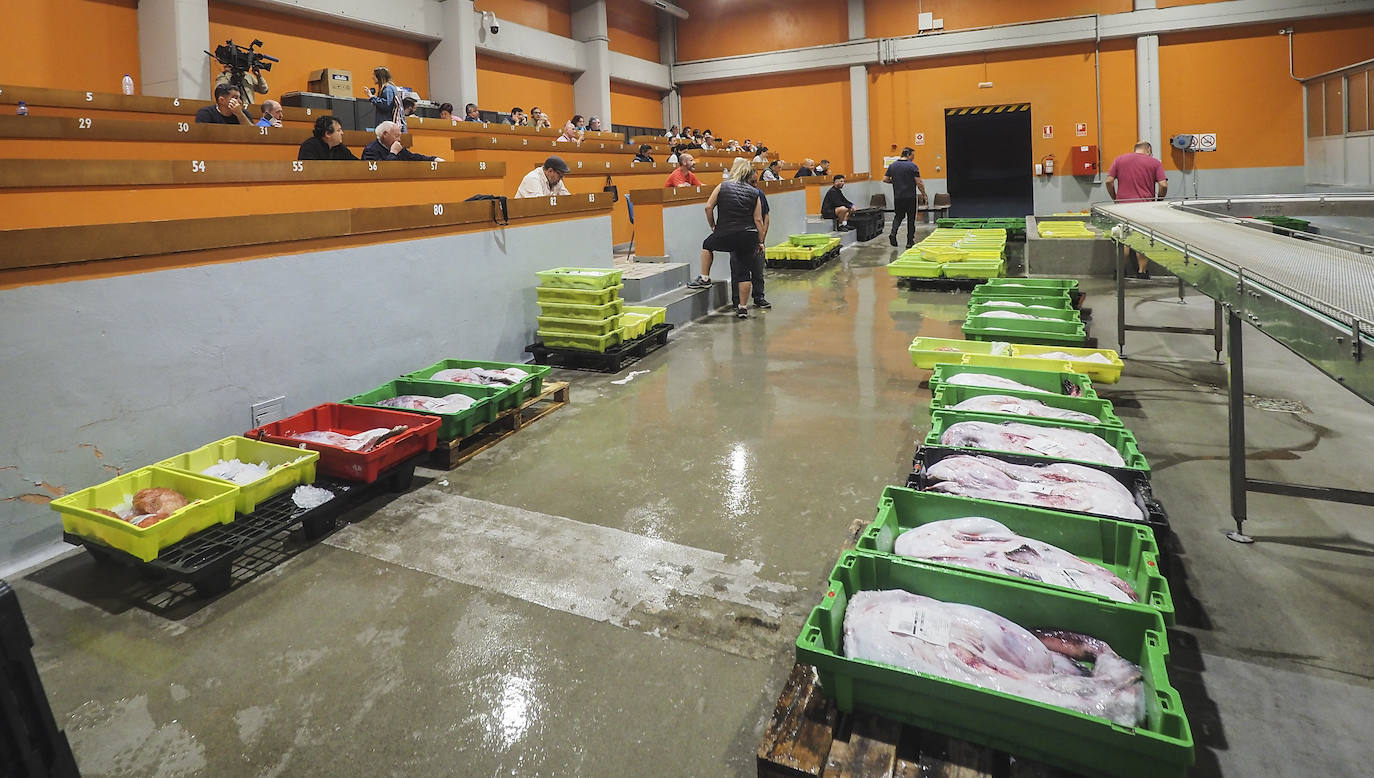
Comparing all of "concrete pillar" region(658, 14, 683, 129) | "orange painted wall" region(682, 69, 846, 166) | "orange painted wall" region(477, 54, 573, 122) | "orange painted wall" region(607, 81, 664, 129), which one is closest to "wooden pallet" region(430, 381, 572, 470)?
"orange painted wall" region(477, 54, 573, 122)

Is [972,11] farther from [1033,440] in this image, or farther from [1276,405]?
[1033,440]

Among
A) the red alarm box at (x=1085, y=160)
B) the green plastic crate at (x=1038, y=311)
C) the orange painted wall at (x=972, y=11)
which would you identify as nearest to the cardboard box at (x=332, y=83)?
the green plastic crate at (x=1038, y=311)

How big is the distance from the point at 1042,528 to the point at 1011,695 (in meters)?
0.84

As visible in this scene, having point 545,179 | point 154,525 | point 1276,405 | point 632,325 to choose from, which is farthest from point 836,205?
point 154,525

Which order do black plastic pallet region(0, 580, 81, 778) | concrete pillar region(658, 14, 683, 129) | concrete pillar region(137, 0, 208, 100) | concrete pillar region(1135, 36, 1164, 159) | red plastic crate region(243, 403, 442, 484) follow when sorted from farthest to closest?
concrete pillar region(658, 14, 683, 129) < concrete pillar region(1135, 36, 1164, 159) < concrete pillar region(137, 0, 208, 100) < red plastic crate region(243, 403, 442, 484) < black plastic pallet region(0, 580, 81, 778)

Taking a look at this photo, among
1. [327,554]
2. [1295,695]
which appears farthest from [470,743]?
[1295,695]

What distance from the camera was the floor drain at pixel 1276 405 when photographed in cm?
418

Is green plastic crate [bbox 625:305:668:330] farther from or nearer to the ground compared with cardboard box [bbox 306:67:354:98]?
nearer to the ground

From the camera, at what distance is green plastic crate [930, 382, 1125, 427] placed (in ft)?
10.0

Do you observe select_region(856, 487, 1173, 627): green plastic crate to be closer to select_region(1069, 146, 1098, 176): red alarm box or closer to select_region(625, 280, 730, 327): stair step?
select_region(625, 280, 730, 327): stair step

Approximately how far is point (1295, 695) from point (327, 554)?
3319 mm

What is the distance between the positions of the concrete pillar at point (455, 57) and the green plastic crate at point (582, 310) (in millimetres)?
9897

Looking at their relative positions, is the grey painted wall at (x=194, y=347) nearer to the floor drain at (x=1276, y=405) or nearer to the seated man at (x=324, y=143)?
the seated man at (x=324, y=143)

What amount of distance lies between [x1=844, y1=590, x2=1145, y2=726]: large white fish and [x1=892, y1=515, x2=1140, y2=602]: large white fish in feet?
0.63
